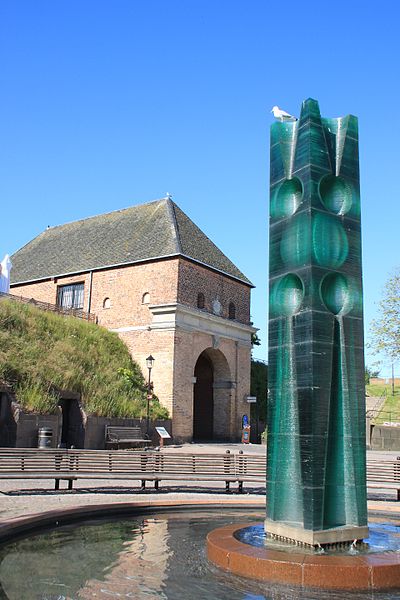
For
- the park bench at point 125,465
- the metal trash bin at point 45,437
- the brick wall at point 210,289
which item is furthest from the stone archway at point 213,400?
the park bench at point 125,465

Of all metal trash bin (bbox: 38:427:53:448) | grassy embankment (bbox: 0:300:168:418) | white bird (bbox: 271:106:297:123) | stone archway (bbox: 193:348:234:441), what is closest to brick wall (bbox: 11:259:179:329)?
grassy embankment (bbox: 0:300:168:418)

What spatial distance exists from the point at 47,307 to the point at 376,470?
2096 centimetres

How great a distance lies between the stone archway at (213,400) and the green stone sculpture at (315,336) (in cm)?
2478

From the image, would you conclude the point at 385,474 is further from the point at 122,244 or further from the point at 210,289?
the point at 122,244

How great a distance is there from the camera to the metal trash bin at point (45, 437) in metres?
18.3

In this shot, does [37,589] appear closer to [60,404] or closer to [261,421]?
[60,404]

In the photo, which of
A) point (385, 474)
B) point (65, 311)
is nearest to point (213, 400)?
point (65, 311)

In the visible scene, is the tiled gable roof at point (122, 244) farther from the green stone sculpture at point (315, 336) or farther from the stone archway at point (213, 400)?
Result: the green stone sculpture at point (315, 336)

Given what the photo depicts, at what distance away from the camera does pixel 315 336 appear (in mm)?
7102

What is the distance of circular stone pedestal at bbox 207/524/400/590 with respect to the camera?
215 inches

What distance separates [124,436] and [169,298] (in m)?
8.75

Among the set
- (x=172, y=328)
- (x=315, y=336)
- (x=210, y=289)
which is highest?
(x=210, y=289)

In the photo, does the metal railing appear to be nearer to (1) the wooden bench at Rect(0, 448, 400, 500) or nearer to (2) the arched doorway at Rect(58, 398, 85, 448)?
(2) the arched doorway at Rect(58, 398, 85, 448)

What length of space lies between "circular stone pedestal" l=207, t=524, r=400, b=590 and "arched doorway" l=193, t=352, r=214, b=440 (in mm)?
27121
